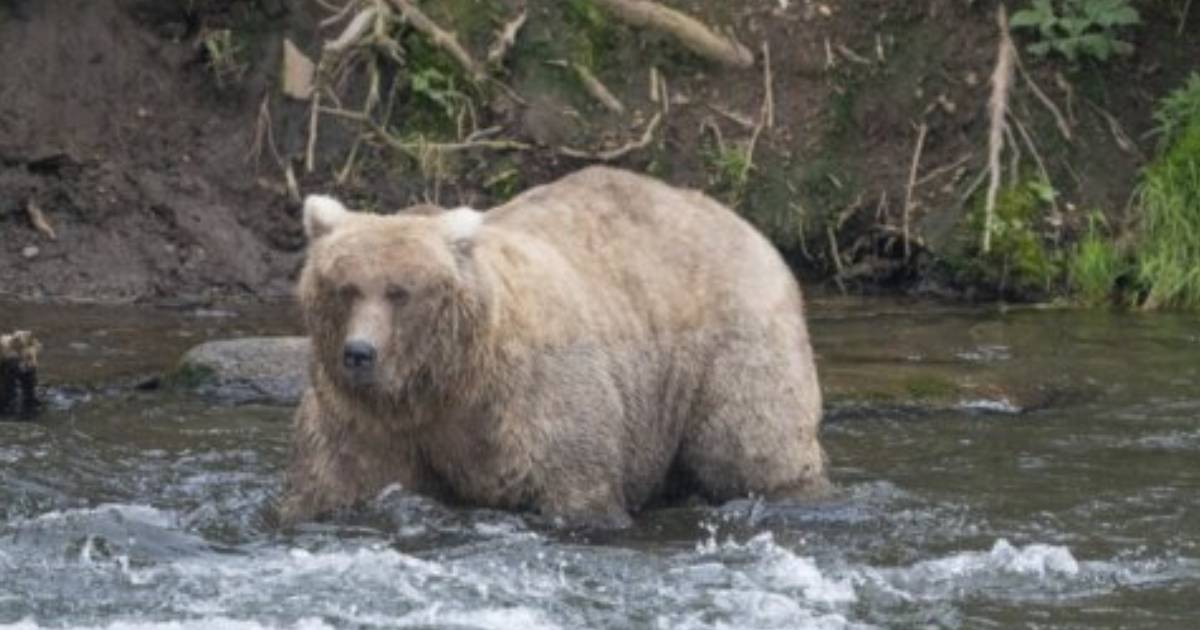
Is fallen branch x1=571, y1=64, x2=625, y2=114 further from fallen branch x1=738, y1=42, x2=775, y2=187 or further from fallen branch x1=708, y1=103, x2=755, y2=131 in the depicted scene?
fallen branch x1=738, y1=42, x2=775, y2=187

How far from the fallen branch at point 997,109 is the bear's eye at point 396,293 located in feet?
20.1

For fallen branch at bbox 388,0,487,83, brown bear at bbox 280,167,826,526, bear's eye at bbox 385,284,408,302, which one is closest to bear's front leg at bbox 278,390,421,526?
brown bear at bbox 280,167,826,526

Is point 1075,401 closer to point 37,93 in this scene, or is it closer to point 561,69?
point 561,69

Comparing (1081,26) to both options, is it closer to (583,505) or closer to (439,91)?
(439,91)

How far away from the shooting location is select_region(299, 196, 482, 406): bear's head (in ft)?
29.3

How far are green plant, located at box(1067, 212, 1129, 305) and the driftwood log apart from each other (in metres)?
5.25

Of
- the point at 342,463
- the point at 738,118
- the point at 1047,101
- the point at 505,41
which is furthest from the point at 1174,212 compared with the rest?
the point at 342,463

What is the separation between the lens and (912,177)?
15.0 meters

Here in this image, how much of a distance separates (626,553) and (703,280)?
1.29m

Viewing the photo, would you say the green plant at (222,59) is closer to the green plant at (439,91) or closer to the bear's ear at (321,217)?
the green plant at (439,91)

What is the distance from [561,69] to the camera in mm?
15305

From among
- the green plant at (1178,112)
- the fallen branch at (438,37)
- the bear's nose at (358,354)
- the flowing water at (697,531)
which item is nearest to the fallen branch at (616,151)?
the fallen branch at (438,37)

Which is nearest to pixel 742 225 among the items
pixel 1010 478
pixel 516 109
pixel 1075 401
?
pixel 1010 478

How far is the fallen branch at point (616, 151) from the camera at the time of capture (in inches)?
589
